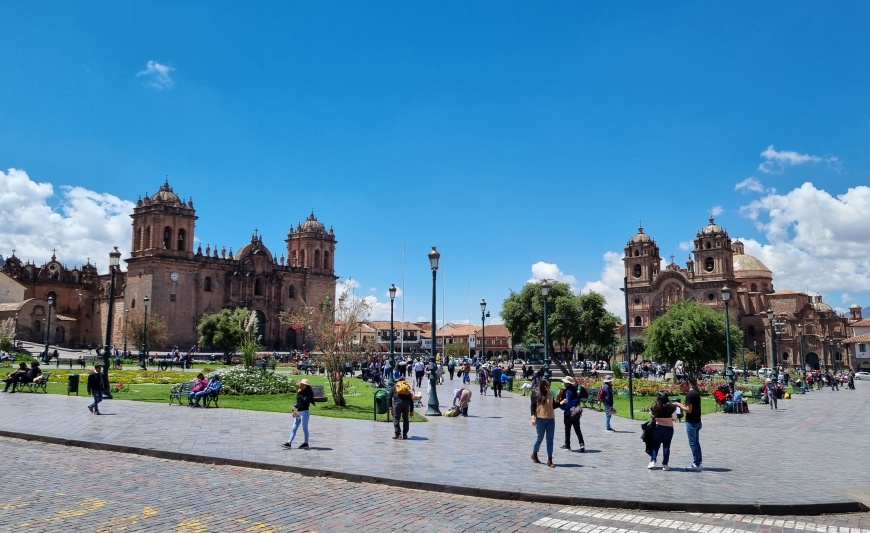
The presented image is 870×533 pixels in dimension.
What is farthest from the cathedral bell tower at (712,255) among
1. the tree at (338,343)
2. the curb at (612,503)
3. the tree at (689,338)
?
the curb at (612,503)

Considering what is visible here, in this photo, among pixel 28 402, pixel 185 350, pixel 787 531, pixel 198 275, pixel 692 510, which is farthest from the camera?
pixel 198 275

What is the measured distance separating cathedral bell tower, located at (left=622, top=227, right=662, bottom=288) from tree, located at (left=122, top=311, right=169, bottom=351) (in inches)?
2244

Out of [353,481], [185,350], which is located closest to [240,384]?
[353,481]

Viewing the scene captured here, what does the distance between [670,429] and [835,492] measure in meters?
2.46

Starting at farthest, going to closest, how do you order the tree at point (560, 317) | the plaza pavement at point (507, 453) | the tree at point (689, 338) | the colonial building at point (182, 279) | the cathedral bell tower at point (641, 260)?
1. the cathedral bell tower at point (641, 260)
2. the colonial building at point (182, 279)
3. the tree at point (560, 317)
4. the tree at point (689, 338)
5. the plaza pavement at point (507, 453)

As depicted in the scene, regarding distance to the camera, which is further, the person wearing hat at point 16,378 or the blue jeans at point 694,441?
the person wearing hat at point 16,378

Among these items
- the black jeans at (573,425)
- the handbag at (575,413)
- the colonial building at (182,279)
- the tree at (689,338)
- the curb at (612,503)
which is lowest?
the curb at (612,503)

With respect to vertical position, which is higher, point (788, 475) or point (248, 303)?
point (248, 303)

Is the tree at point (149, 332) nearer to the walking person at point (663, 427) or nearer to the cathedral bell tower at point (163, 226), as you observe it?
the cathedral bell tower at point (163, 226)

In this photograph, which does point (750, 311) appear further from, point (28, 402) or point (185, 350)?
point (28, 402)

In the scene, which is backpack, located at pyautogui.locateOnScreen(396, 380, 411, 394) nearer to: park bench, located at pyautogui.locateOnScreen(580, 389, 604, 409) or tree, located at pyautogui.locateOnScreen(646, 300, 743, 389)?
park bench, located at pyautogui.locateOnScreen(580, 389, 604, 409)

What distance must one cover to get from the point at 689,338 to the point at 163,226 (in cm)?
5374

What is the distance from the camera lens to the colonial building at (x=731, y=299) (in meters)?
81.6

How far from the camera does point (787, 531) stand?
7.46 m
